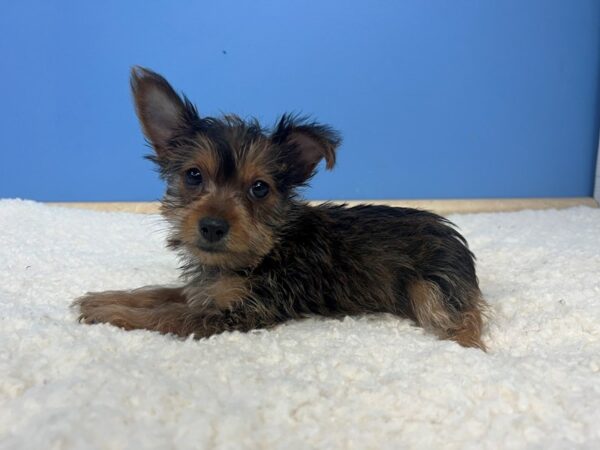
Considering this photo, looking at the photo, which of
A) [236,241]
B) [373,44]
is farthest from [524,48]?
[236,241]

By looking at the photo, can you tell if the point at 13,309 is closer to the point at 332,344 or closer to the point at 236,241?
the point at 236,241

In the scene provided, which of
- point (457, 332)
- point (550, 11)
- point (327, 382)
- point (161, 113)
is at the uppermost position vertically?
point (550, 11)

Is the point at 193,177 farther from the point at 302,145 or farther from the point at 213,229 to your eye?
the point at 302,145

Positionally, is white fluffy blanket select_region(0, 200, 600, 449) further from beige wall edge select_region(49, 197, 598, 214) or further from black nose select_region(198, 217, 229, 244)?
beige wall edge select_region(49, 197, 598, 214)

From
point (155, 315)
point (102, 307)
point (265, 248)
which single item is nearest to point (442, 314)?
point (265, 248)

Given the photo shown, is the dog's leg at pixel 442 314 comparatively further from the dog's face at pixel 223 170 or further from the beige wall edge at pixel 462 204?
the beige wall edge at pixel 462 204

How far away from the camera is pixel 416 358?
1.79 metres

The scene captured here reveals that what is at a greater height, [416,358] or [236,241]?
[236,241]

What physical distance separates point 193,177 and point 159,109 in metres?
0.38

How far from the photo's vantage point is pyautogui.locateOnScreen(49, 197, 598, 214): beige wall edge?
4.82 meters

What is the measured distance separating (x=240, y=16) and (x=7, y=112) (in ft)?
7.44

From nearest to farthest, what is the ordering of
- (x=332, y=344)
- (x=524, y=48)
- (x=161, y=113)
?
(x=332, y=344) < (x=161, y=113) < (x=524, y=48)

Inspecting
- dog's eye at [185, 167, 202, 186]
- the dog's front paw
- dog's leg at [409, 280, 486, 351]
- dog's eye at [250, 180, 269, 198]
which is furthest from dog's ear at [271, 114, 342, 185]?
the dog's front paw

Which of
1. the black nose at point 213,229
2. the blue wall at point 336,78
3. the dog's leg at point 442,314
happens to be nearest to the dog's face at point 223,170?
the black nose at point 213,229
